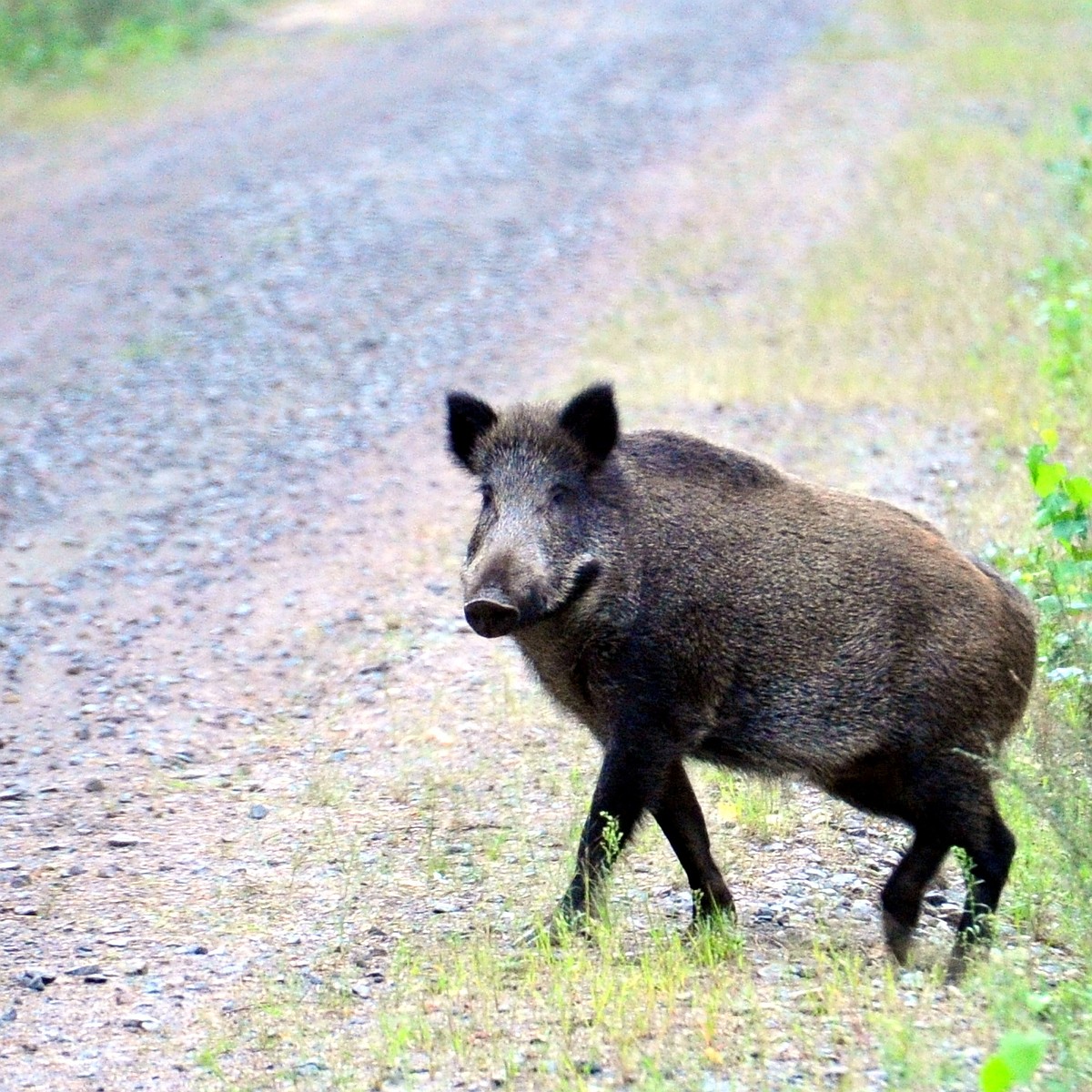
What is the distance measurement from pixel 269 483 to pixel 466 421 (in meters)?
4.76

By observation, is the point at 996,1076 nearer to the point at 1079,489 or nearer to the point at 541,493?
the point at 541,493

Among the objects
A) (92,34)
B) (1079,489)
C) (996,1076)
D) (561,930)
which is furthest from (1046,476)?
(92,34)

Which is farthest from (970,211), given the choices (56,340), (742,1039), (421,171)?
(742,1039)

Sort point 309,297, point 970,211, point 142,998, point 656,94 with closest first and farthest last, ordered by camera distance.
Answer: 1. point 142,998
2. point 309,297
3. point 970,211
4. point 656,94

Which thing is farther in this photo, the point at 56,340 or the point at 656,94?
the point at 656,94

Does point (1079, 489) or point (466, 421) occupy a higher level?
point (466, 421)

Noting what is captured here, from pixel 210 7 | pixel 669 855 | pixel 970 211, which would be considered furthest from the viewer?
pixel 210 7

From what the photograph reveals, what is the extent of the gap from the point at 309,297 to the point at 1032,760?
8.57 m

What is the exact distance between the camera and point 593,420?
→ 559 centimetres

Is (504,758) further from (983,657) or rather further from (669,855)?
(983,657)

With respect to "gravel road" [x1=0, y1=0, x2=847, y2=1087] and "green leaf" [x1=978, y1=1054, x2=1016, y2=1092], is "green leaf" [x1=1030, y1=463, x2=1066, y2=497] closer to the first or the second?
"green leaf" [x1=978, y1=1054, x2=1016, y2=1092]

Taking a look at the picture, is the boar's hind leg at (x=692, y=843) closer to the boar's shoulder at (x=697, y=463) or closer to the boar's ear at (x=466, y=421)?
the boar's shoulder at (x=697, y=463)

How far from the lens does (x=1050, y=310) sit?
9.62 m

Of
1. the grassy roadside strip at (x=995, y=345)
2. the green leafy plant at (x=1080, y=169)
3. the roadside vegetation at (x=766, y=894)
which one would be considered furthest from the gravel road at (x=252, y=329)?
the green leafy plant at (x=1080, y=169)
